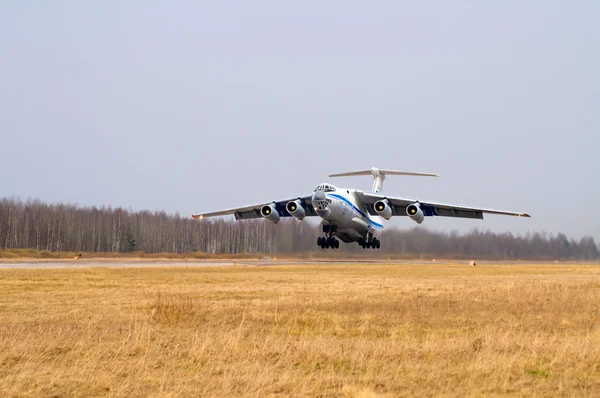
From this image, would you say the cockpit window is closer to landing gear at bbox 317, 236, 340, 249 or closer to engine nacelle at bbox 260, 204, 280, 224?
engine nacelle at bbox 260, 204, 280, 224

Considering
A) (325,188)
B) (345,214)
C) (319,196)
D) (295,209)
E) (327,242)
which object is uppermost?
(325,188)

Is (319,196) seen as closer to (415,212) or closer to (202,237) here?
(415,212)

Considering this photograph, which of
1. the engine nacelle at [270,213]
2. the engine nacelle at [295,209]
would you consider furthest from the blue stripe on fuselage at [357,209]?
the engine nacelle at [270,213]

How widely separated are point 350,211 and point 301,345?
26301 millimetres

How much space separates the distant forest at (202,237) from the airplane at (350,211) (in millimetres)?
3070

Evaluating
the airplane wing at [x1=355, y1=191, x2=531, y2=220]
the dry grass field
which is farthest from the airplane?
the dry grass field

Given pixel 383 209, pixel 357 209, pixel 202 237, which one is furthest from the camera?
pixel 202 237

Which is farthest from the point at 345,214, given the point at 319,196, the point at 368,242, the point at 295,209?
the point at 368,242

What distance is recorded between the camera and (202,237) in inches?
2290

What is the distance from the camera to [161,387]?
5.95 meters

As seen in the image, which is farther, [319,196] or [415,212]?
[415,212]

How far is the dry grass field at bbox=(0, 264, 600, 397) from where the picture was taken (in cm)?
611

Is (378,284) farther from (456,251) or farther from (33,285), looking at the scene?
(456,251)

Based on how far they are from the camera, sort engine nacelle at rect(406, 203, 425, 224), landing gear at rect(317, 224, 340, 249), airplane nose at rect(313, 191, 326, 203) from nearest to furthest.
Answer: airplane nose at rect(313, 191, 326, 203) < engine nacelle at rect(406, 203, 425, 224) < landing gear at rect(317, 224, 340, 249)
